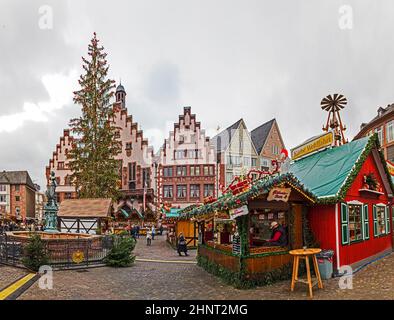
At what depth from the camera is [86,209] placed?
89.7 ft

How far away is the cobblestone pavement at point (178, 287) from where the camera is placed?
10.2 meters

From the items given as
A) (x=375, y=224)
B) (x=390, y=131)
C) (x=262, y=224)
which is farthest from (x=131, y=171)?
(x=375, y=224)

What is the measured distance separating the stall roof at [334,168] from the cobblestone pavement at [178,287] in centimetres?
321

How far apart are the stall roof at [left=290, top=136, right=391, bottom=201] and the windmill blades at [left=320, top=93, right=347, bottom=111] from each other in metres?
2.83

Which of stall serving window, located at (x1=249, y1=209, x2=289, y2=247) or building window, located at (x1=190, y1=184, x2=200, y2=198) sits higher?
building window, located at (x1=190, y1=184, x2=200, y2=198)

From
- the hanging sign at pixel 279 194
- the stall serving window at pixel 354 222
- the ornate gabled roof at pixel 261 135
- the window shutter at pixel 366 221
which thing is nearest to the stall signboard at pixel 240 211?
the hanging sign at pixel 279 194

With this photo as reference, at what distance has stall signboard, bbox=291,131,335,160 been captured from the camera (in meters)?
17.1

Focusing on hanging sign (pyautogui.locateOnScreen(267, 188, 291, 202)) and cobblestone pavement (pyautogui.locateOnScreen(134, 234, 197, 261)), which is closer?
hanging sign (pyautogui.locateOnScreen(267, 188, 291, 202))

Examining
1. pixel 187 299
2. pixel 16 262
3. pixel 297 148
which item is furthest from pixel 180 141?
pixel 187 299

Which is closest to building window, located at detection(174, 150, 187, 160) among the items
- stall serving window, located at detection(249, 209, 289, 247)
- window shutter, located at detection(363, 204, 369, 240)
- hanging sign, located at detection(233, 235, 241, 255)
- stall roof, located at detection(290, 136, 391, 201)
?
stall roof, located at detection(290, 136, 391, 201)

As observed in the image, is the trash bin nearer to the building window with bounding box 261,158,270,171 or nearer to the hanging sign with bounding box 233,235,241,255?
the hanging sign with bounding box 233,235,241,255

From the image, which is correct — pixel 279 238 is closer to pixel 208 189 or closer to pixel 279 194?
pixel 279 194

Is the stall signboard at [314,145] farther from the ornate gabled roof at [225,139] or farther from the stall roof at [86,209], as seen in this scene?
the ornate gabled roof at [225,139]

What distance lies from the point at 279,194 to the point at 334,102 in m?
9.67
